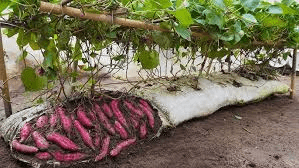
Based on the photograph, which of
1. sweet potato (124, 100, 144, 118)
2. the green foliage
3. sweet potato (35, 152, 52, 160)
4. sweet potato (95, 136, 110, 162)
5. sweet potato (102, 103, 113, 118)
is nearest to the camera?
the green foliage

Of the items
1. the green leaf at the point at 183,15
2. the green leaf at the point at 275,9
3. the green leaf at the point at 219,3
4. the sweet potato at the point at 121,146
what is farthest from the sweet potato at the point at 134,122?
the green leaf at the point at 275,9

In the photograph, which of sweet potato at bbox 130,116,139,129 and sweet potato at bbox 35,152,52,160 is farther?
sweet potato at bbox 130,116,139,129

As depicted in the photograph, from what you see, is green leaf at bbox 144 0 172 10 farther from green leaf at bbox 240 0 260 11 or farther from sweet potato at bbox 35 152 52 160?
sweet potato at bbox 35 152 52 160

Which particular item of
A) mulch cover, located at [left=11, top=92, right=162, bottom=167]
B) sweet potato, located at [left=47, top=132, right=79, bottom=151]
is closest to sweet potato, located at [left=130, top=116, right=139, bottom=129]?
mulch cover, located at [left=11, top=92, right=162, bottom=167]

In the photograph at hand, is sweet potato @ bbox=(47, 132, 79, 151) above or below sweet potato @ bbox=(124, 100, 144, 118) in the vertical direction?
below

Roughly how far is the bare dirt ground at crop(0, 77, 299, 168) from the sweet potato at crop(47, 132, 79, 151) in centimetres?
12

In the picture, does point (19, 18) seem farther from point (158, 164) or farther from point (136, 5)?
point (158, 164)

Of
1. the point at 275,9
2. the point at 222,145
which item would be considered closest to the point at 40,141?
the point at 222,145

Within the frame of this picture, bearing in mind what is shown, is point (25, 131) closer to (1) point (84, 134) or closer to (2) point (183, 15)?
(1) point (84, 134)

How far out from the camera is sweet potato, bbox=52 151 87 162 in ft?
5.81

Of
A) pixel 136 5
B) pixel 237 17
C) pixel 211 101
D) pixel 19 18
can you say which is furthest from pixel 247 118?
pixel 19 18

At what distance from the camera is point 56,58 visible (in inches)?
72.6

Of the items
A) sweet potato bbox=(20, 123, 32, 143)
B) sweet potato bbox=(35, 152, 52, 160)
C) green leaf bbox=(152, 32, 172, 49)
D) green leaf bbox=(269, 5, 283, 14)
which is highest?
green leaf bbox=(269, 5, 283, 14)

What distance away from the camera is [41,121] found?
1.93 m
